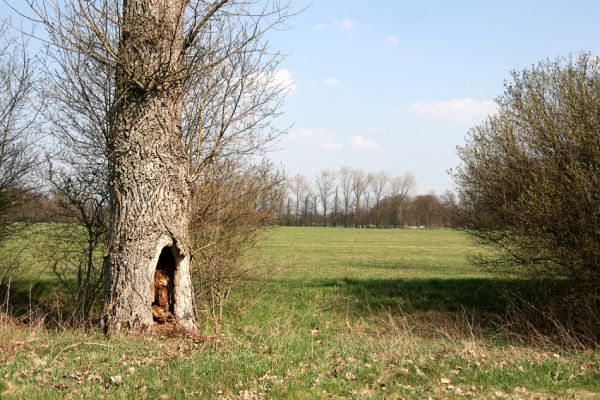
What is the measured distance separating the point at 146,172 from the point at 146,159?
0.18 metres

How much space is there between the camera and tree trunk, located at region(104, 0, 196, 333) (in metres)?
7.22

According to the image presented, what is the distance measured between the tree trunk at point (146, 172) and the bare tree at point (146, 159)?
0.01 meters

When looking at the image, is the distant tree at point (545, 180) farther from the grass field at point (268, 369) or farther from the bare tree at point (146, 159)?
the bare tree at point (146, 159)

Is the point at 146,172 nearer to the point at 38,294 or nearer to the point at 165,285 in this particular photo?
the point at 165,285

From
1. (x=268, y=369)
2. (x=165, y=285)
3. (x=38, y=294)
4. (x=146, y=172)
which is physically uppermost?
(x=146, y=172)

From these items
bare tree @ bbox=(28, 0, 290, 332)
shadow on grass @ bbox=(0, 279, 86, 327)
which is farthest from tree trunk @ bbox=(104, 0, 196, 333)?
shadow on grass @ bbox=(0, 279, 86, 327)

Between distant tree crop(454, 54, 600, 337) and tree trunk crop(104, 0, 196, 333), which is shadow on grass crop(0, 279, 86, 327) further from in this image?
distant tree crop(454, 54, 600, 337)

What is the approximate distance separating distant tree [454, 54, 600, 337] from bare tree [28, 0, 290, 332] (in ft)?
26.3

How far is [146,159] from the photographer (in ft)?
24.2

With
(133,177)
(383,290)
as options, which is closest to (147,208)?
(133,177)

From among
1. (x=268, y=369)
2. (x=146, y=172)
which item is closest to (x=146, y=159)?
(x=146, y=172)

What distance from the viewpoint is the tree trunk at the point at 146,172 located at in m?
7.22

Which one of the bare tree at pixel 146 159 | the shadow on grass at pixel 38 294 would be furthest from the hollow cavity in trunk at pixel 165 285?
the shadow on grass at pixel 38 294

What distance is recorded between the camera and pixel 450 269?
24125 mm
